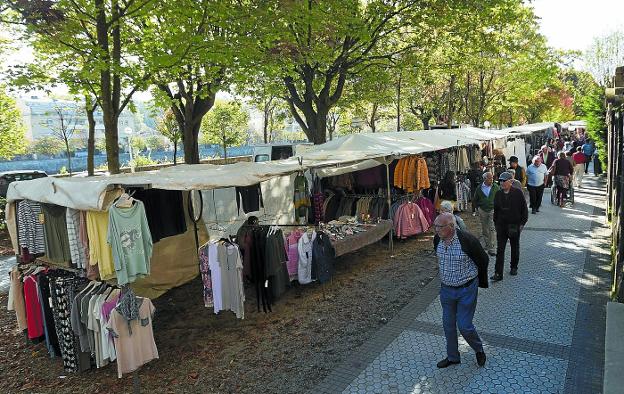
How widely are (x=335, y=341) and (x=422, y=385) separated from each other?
Answer: 1.42 metres

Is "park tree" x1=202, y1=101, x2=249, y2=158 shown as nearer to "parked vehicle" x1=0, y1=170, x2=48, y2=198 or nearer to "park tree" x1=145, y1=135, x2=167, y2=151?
"parked vehicle" x1=0, y1=170, x2=48, y2=198

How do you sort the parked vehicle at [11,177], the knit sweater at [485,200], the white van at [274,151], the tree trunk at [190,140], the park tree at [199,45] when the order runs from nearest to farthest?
the knit sweater at [485,200] → the park tree at [199,45] → the tree trunk at [190,140] → the white van at [274,151] → the parked vehicle at [11,177]

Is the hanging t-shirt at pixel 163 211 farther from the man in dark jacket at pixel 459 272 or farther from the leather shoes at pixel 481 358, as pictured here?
the leather shoes at pixel 481 358

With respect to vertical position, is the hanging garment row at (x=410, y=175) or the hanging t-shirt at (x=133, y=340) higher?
the hanging garment row at (x=410, y=175)

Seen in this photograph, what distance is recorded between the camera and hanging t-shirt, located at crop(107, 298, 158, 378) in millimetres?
4734

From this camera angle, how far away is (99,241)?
5062 mm

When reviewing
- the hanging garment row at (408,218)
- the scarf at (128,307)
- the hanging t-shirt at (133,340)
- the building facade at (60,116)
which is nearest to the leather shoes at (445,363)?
the hanging t-shirt at (133,340)

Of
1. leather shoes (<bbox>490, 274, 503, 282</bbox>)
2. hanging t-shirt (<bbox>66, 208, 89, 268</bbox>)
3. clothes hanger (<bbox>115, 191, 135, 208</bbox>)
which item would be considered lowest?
leather shoes (<bbox>490, 274, 503, 282</bbox>)

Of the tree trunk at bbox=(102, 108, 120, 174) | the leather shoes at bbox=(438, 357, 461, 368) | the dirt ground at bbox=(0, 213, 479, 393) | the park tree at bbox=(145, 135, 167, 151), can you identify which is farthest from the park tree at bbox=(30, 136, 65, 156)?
the leather shoes at bbox=(438, 357, 461, 368)

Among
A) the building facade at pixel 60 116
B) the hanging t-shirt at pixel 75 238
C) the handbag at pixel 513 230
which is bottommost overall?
the handbag at pixel 513 230

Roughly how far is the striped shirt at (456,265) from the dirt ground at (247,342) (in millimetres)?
1707

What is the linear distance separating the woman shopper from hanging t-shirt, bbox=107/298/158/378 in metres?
11.7

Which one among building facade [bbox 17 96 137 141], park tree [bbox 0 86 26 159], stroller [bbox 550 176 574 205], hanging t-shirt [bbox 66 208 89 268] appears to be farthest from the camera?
building facade [bbox 17 96 137 141]

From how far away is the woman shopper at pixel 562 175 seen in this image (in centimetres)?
1228
